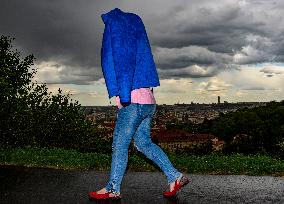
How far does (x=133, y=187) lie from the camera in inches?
165

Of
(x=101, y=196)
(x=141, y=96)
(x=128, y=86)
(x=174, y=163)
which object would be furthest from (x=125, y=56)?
(x=174, y=163)

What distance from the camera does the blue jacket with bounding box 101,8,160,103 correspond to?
370 centimetres

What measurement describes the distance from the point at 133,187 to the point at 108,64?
1.28 metres

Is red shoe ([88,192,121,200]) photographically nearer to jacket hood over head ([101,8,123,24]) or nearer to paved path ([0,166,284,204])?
paved path ([0,166,284,204])

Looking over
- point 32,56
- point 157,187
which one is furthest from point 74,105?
point 157,187

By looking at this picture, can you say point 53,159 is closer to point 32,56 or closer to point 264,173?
point 264,173

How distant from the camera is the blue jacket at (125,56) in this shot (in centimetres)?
370

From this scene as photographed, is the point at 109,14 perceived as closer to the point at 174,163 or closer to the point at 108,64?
the point at 108,64

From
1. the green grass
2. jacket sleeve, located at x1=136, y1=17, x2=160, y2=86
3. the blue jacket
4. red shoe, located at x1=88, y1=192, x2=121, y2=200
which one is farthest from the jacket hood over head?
the green grass

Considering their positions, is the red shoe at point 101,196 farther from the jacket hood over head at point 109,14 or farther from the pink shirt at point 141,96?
the jacket hood over head at point 109,14

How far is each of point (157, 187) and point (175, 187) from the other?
18.2 inches

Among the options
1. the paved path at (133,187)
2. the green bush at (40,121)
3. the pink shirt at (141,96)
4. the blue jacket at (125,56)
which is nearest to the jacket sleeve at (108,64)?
the blue jacket at (125,56)

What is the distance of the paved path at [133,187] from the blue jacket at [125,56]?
0.97 m

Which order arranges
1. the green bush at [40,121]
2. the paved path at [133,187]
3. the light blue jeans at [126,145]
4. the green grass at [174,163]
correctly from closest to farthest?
the paved path at [133,187] < the light blue jeans at [126,145] < the green grass at [174,163] < the green bush at [40,121]
